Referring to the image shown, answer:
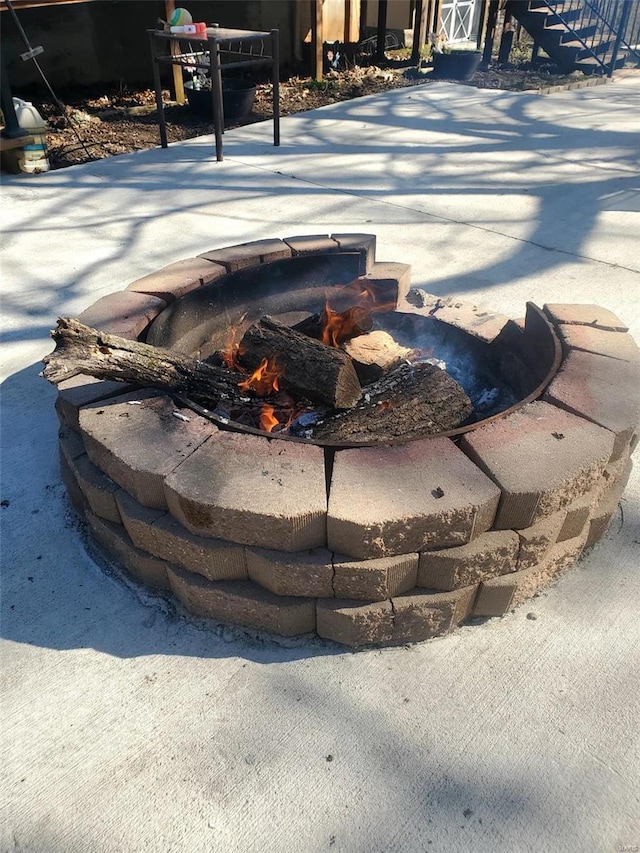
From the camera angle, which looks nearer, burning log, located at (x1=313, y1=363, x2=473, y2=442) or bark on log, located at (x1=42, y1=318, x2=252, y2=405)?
bark on log, located at (x1=42, y1=318, x2=252, y2=405)

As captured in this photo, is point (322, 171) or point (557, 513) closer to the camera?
point (557, 513)

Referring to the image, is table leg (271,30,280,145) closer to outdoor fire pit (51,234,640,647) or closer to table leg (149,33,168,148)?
table leg (149,33,168,148)

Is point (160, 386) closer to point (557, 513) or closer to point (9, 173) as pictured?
point (557, 513)

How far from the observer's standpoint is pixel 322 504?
1763 mm

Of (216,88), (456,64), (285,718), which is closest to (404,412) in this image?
(285,718)

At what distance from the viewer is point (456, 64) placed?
1036 centimetres

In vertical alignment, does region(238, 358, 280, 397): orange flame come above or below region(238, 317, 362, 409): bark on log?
below

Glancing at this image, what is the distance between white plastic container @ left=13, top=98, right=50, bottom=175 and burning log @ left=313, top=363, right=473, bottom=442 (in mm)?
5260

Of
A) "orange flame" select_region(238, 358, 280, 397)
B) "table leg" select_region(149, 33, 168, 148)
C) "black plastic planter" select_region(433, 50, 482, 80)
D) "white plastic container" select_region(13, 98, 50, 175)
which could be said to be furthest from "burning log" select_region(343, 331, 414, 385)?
"black plastic planter" select_region(433, 50, 482, 80)

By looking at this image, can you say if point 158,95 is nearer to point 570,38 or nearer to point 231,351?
point 231,351

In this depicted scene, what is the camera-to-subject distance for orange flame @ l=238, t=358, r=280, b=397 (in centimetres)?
245

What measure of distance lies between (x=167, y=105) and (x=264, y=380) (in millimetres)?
7950

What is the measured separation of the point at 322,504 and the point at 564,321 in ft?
4.95

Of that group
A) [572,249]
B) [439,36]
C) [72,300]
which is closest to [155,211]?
[72,300]
